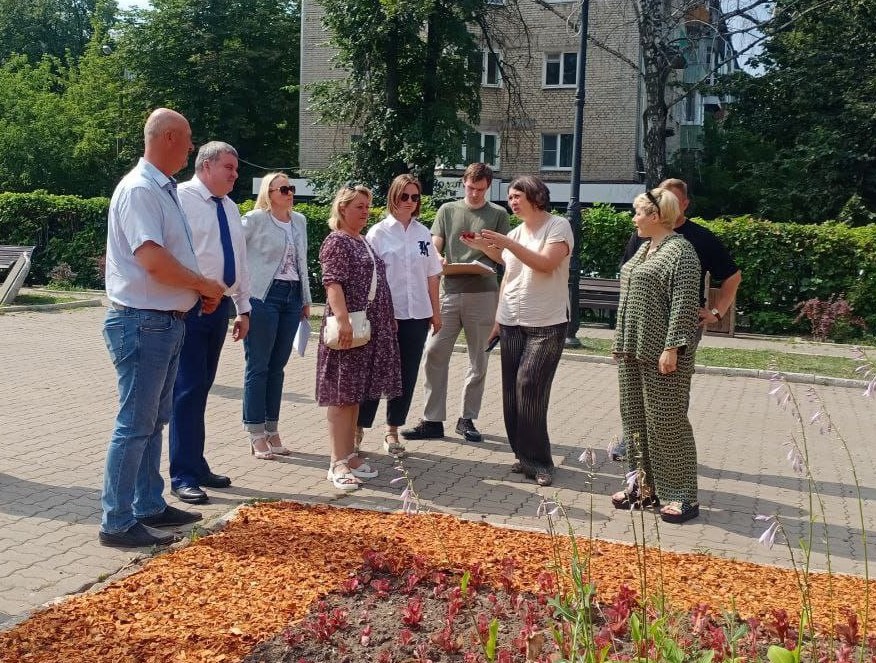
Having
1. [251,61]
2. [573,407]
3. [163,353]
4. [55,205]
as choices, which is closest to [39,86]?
[251,61]

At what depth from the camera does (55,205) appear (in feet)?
81.3

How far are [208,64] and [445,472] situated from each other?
1543 inches

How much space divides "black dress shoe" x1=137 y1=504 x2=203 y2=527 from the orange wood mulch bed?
12.0 inches

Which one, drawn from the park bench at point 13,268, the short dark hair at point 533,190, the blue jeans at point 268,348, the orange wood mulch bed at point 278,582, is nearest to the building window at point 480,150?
the park bench at point 13,268

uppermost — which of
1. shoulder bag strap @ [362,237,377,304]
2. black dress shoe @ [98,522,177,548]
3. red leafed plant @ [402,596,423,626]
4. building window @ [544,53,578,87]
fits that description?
building window @ [544,53,578,87]

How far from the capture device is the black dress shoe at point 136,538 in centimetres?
494

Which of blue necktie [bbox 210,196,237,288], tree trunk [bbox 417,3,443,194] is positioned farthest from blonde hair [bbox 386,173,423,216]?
tree trunk [bbox 417,3,443,194]

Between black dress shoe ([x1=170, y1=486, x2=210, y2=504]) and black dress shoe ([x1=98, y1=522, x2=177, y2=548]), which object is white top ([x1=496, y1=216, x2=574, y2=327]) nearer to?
black dress shoe ([x1=170, y1=486, x2=210, y2=504])

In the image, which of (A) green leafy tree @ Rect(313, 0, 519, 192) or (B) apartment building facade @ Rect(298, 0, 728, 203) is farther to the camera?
(B) apartment building facade @ Rect(298, 0, 728, 203)

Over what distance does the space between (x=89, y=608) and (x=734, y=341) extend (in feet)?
46.9

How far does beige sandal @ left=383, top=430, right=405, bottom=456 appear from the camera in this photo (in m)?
Result: 7.43

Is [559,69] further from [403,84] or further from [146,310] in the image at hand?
[146,310]

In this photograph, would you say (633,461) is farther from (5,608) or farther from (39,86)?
(39,86)

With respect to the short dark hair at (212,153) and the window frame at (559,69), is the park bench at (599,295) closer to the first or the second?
the short dark hair at (212,153)
